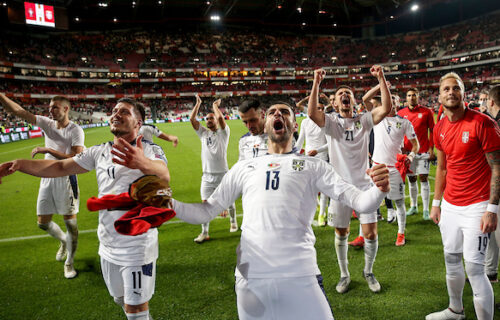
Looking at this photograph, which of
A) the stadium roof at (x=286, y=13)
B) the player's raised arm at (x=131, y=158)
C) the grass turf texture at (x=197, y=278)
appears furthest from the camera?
the stadium roof at (x=286, y=13)

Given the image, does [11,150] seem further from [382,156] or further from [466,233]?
[466,233]

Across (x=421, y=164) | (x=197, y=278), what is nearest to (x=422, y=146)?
(x=421, y=164)

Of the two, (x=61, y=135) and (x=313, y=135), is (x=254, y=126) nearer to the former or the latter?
(x=313, y=135)

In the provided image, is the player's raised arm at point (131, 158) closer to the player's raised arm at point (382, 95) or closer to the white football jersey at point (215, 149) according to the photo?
the player's raised arm at point (382, 95)

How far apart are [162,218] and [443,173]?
3297 mm

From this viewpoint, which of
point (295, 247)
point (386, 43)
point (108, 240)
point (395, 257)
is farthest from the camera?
point (386, 43)

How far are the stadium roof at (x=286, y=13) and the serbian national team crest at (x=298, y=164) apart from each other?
172ft

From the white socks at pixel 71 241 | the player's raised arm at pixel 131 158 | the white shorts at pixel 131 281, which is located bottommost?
the white socks at pixel 71 241

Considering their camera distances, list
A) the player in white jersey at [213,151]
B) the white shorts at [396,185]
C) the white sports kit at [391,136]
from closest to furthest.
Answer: the white shorts at [396,185]
the white sports kit at [391,136]
the player in white jersey at [213,151]

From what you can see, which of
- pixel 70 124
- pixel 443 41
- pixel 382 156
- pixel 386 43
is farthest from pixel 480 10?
pixel 70 124

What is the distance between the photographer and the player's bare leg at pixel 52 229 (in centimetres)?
483

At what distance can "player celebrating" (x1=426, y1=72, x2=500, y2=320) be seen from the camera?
2828mm

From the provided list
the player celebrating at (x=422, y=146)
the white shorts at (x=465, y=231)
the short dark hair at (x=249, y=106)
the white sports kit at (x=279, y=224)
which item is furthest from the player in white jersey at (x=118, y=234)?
the player celebrating at (x=422, y=146)

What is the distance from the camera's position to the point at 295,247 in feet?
6.65
